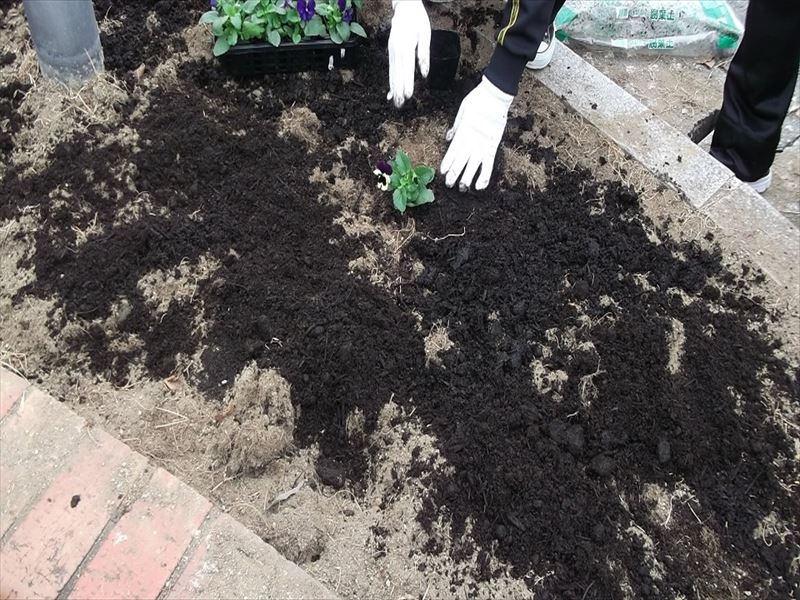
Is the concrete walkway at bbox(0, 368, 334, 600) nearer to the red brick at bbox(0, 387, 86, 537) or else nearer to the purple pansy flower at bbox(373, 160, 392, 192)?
the red brick at bbox(0, 387, 86, 537)

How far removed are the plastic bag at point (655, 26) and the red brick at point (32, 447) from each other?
2618mm

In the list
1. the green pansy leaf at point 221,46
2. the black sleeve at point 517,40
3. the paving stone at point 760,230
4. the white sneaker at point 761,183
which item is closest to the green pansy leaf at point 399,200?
the black sleeve at point 517,40

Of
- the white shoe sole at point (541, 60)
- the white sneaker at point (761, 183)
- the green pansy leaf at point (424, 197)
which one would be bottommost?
the white sneaker at point (761, 183)

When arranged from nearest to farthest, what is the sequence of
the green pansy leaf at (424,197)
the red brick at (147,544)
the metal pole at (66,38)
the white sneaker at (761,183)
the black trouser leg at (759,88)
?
the red brick at (147,544), the metal pole at (66,38), the green pansy leaf at (424,197), the black trouser leg at (759,88), the white sneaker at (761,183)

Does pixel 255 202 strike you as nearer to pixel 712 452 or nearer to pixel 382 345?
pixel 382 345

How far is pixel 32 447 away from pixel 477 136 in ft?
5.05

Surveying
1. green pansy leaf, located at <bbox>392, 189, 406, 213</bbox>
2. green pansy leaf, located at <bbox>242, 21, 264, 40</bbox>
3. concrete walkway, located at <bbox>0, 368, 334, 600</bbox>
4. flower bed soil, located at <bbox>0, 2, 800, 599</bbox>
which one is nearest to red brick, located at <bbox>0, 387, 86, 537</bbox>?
concrete walkway, located at <bbox>0, 368, 334, 600</bbox>

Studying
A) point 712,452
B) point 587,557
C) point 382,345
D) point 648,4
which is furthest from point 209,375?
point 648,4

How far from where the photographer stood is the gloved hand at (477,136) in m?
2.20

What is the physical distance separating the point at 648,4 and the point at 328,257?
7.18ft

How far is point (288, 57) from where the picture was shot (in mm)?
2330

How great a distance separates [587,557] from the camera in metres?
1.63

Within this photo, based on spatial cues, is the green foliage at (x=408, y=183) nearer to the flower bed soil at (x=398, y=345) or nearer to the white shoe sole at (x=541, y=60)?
the flower bed soil at (x=398, y=345)

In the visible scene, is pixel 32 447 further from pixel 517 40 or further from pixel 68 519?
pixel 517 40
